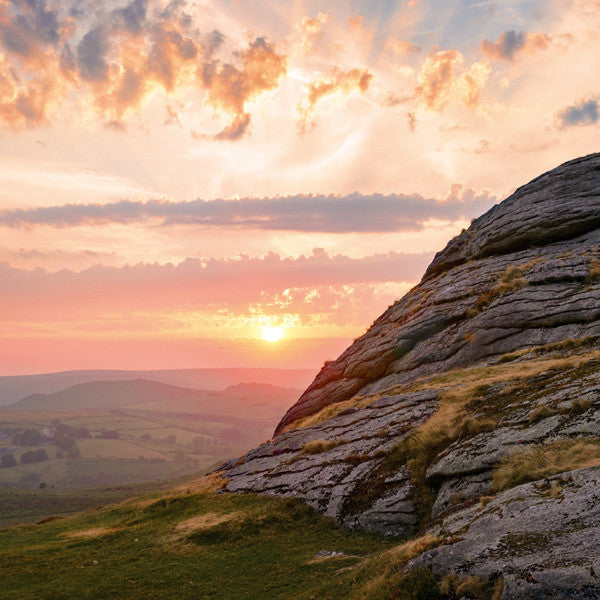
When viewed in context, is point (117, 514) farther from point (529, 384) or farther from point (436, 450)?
point (529, 384)

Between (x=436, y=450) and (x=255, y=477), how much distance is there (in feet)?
47.5

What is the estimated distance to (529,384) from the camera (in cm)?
2492

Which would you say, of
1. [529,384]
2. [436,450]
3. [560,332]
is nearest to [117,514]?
[436,450]

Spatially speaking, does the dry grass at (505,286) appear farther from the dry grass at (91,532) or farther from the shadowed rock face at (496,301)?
the dry grass at (91,532)

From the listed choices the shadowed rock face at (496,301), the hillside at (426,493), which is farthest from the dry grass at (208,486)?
the shadowed rock face at (496,301)

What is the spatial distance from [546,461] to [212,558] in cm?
1653

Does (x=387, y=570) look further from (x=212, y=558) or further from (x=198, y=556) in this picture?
(x=198, y=556)

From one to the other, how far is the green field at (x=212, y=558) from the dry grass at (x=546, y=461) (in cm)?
495

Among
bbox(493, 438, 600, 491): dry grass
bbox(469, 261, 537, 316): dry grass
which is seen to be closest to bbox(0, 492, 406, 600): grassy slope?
bbox(493, 438, 600, 491): dry grass

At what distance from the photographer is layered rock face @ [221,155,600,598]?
492 inches

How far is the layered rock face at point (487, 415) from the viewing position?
41.0 ft

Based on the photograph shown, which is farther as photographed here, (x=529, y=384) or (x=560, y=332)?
(x=560, y=332)

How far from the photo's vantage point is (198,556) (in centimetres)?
2247

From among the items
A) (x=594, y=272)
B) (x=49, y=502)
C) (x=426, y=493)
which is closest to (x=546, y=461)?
(x=426, y=493)
